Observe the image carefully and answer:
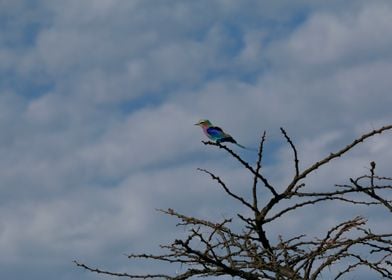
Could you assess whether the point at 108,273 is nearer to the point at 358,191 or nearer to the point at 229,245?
the point at 229,245

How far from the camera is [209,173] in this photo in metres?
5.07

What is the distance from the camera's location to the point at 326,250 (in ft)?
15.3

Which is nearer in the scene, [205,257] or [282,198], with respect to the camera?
[205,257]

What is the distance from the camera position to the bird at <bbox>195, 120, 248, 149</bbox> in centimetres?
965

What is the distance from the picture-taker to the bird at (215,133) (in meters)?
9.65

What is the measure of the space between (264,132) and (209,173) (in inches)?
18.9

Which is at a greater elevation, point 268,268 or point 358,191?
point 358,191

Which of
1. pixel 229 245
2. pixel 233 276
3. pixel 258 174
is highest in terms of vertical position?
pixel 258 174

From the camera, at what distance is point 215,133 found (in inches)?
394

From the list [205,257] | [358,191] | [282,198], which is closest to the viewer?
[205,257]

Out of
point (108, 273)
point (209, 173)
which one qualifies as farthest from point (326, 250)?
point (108, 273)

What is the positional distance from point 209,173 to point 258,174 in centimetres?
36

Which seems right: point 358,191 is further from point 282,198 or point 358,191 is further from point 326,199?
point 282,198

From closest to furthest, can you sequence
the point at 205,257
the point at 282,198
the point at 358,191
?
1. the point at 205,257
2. the point at 282,198
3. the point at 358,191
